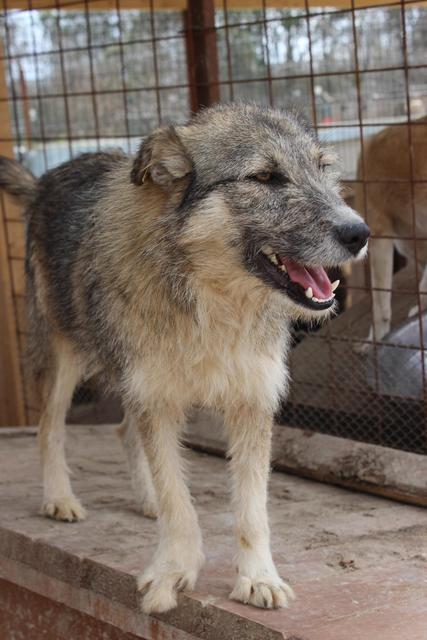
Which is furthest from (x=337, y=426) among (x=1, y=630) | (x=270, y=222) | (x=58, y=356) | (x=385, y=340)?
(x=270, y=222)

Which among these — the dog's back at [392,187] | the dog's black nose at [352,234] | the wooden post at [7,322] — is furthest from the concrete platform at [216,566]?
the wooden post at [7,322]

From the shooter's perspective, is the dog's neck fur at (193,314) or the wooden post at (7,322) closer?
the dog's neck fur at (193,314)

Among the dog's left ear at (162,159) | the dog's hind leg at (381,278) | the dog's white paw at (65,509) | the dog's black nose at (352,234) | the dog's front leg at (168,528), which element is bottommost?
the dog's white paw at (65,509)

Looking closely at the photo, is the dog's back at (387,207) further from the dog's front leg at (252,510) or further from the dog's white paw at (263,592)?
the dog's white paw at (263,592)

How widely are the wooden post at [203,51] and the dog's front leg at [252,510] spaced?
2.44 meters

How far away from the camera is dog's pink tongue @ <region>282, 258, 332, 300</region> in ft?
10.7

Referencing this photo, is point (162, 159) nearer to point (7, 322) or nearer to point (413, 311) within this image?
point (413, 311)

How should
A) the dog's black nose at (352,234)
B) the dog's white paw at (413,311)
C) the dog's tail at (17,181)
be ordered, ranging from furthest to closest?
the dog's white paw at (413,311) < the dog's tail at (17,181) < the dog's black nose at (352,234)

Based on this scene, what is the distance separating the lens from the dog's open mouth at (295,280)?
10.6 ft

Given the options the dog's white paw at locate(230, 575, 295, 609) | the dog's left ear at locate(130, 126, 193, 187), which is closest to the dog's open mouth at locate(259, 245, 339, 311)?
the dog's left ear at locate(130, 126, 193, 187)

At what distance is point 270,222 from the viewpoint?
10.6 feet

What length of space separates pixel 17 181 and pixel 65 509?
146cm

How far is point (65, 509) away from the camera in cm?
434

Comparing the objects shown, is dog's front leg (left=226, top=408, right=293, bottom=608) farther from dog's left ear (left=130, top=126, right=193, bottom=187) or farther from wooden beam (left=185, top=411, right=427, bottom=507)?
dog's left ear (left=130, top=126, right=193, bottom=187)
